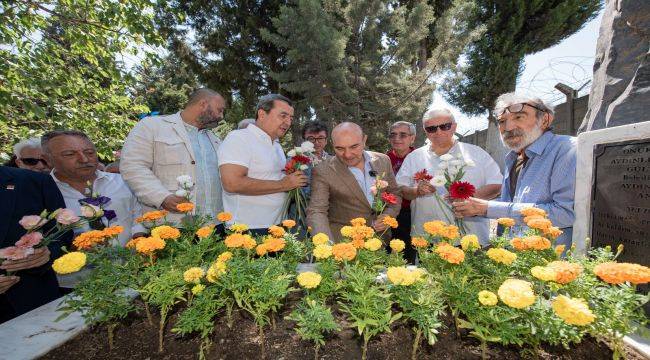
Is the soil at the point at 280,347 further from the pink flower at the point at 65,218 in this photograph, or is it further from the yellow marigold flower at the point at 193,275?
the pink flower at the point at 65,218

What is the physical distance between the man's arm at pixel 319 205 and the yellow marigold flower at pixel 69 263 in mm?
1527

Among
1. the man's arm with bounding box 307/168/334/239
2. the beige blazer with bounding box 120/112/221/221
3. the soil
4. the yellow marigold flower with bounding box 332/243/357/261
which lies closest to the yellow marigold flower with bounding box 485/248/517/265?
the soil

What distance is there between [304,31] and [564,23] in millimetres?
9920

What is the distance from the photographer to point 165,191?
282 centimetres

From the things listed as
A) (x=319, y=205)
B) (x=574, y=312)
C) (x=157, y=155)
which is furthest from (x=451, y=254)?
(x=157, y=155)

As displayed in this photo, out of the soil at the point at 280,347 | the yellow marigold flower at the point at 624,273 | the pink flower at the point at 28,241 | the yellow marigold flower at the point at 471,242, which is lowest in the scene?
the soil at the point at 280,347

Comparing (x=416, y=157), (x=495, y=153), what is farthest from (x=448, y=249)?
(x=495, y=153)

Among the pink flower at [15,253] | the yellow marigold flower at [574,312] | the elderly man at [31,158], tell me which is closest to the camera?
the yellow marigold flower at [574,312]

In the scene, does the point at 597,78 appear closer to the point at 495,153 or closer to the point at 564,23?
the point at 495,153

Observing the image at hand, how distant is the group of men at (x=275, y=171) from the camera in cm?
225

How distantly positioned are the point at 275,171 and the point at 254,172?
209mm

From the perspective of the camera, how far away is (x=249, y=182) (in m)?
2.72

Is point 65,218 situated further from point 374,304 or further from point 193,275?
point 374,304

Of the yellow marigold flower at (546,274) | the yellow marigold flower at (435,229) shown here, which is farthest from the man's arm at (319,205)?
the yellow marigold flower at (546,274)
